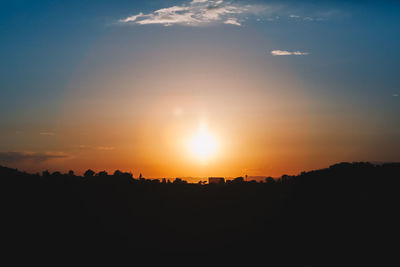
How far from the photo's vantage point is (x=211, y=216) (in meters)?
35.1

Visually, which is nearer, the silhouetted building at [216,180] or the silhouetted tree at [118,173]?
the silhouetted tree at [118,173]

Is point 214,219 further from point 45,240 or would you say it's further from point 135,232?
point 45,240

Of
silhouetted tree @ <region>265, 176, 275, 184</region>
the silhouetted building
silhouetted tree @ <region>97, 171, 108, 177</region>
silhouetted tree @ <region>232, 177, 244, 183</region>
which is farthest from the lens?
the silhouetted building

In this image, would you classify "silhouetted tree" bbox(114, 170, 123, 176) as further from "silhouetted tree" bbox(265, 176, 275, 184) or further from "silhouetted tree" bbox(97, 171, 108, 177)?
"silhouetted tree" bbox(265, 176, 275, 184)

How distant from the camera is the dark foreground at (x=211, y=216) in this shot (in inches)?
1204

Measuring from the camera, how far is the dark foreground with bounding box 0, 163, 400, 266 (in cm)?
3059

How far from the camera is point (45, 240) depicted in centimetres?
3052

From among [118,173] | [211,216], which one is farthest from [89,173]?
[211,216]

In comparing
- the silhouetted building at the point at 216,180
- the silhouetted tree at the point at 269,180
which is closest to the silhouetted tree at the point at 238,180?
the silhouetted building at the point at 216,180

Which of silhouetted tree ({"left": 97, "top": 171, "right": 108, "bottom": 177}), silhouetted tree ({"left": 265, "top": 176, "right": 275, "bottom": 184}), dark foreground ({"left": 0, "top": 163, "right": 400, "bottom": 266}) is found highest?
silhouetted tree ({"left": 97, "top": 171, "right": 108, "bottom": 177})

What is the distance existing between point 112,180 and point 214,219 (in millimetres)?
10021

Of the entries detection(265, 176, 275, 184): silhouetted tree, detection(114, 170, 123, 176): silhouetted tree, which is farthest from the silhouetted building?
detection(114, 170, 123, 176): silhouetted tree

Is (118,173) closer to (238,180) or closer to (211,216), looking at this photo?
(211,216)

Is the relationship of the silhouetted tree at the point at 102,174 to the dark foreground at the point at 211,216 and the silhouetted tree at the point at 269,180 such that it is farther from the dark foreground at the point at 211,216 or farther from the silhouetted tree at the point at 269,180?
the silhouetted tree at the point at 269,180
